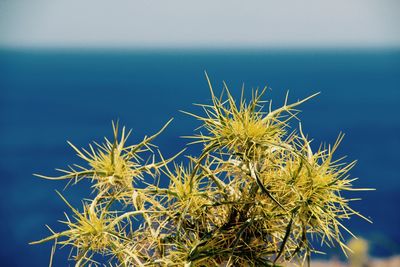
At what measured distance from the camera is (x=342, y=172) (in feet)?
3.81

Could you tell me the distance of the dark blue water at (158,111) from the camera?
1510cm

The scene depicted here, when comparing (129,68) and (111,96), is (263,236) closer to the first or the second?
(111,96)

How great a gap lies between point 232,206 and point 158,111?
73.7 ft

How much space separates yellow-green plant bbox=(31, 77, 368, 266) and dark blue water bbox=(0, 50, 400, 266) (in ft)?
3.61

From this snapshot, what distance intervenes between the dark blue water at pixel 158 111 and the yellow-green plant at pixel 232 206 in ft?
3.61

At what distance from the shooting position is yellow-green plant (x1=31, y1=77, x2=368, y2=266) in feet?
3.66

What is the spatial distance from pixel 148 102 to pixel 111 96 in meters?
3.00

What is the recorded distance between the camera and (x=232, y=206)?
1168 millimetres

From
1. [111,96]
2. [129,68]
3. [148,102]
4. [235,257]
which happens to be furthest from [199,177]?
[129,68]

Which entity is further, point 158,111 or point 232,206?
point 158,111

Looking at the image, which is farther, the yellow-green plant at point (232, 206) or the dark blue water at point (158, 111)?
the dark blue water at point (158, 111)

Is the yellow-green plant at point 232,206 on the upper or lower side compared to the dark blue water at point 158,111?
upper

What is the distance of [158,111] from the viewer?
→ 2355cm

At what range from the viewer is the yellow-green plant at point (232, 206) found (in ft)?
3.66
